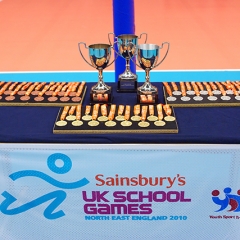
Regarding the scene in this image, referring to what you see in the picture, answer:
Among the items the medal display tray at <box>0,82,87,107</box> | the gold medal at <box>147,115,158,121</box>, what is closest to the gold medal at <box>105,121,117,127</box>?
the gold medal at <box>147,115,158,121</box>

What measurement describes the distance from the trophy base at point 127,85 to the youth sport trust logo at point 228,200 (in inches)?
23.4

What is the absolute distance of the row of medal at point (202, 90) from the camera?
1526mm

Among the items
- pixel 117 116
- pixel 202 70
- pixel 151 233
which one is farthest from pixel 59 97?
pixel 202 70

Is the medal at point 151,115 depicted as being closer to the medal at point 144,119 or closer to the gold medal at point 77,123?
the medal at point 144,119

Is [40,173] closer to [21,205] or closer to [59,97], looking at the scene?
[21,205]

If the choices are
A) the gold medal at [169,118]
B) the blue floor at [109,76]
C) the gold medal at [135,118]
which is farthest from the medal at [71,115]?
the blue floor at [109,76]

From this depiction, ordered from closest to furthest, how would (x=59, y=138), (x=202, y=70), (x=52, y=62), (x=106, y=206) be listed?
(x=59, y=138), (x=106, y=206), (x=202, y=70), (x=52, y=62)

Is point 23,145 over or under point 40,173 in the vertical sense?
over

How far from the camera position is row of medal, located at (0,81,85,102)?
1.56m

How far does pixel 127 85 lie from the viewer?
1.66 metres

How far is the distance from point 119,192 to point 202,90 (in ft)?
1.95

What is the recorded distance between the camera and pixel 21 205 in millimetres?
1406

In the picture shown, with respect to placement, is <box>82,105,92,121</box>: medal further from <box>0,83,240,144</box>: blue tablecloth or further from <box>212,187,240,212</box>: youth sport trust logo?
<box>212,187,240,212</box>: youth sport trust logo

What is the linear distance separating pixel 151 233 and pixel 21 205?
1.72ft
